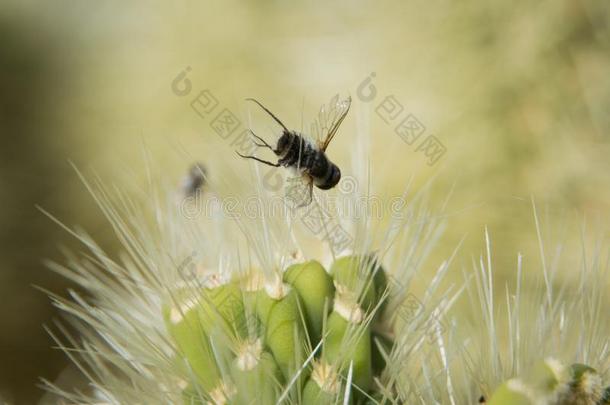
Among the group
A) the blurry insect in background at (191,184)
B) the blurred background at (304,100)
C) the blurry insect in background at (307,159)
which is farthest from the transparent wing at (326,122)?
the blurry insect in background at (191,184)

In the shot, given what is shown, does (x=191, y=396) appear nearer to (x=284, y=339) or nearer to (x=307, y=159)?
(x=284, y=339)

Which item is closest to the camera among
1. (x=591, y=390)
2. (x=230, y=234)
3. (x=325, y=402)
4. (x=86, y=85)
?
(x=591, y=390)

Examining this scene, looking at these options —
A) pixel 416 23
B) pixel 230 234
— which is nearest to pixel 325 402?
pixel 230 234

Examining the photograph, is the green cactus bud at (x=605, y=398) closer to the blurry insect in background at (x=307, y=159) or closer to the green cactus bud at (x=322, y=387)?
the green cactus bud at (x=322, y=387)

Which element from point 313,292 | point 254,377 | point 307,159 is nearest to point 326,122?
point 307,159

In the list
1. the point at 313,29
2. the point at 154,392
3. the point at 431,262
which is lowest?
the point at 431,262

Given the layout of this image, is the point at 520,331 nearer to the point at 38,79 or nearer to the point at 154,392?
the point at 154,392
